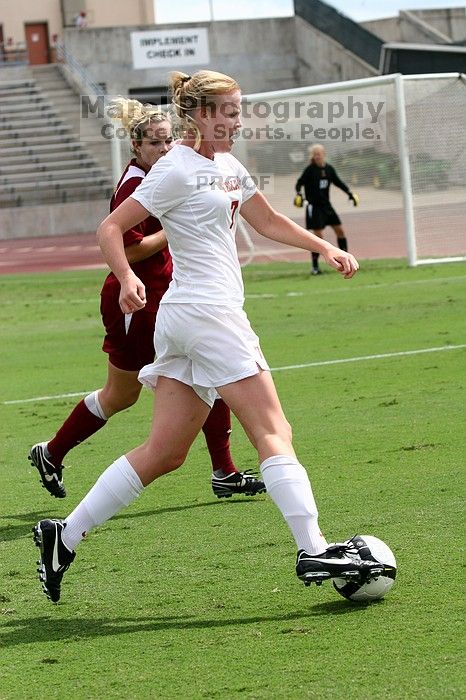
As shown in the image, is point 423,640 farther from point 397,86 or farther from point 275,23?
point 275,23

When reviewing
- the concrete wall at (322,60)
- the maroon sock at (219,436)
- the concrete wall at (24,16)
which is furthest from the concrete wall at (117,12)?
the maroon sock at (219,436)

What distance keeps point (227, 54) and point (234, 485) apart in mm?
45921

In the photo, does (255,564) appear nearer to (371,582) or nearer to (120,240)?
(371,582)

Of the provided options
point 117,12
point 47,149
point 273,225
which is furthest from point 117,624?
point 117,12

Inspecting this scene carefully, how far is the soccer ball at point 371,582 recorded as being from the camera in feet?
14.8

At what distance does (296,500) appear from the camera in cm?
446

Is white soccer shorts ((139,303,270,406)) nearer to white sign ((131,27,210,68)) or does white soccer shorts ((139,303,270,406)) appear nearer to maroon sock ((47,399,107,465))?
maroon sock ((47,399,107,465))

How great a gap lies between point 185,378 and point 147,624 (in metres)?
0.87

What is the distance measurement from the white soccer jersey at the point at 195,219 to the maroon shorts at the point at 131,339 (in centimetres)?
169

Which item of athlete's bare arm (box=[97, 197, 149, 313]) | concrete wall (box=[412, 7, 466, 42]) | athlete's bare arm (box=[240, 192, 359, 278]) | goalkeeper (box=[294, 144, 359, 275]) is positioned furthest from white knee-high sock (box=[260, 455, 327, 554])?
concrete wall (box=[412, 7, 466, 42])

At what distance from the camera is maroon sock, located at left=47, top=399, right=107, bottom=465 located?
262 inches

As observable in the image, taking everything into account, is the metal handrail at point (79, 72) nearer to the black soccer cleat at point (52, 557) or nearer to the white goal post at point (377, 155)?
the white goal post at point (377, 155)

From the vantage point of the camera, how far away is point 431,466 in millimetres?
6641

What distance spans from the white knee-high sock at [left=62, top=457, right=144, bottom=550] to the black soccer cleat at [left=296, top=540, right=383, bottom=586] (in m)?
0.70
